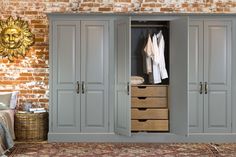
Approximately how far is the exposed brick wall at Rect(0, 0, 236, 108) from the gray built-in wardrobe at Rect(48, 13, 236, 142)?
58 centimetres

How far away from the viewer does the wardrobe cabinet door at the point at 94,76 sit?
23.3 ft

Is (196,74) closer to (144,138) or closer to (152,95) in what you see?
(152,95)

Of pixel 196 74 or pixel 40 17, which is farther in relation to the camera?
pixel 40 17

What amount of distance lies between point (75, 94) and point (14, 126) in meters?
1.18

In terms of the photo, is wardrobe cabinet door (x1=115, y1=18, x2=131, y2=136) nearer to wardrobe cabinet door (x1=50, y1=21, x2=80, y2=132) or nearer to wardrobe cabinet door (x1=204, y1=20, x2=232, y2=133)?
wardrobe cabinet door (x1=50, y1=21, x2=80, y2=132)

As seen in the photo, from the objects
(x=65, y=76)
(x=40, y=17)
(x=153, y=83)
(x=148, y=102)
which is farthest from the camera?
(x=40, y=17)

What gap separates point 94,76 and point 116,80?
379 millimetres

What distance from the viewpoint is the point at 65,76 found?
23.3ft

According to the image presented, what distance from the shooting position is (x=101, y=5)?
25.0ft

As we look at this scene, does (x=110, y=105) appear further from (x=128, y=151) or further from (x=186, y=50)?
(x=186, y=50)

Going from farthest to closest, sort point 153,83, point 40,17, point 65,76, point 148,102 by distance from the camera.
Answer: point 40,17
point 153,83
point 148,102
point 65,76

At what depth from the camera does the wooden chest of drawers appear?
282 inches

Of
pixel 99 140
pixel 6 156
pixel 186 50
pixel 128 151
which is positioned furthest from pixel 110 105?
pixel 6 156

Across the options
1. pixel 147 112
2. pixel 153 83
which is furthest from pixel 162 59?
pixel 147 112
